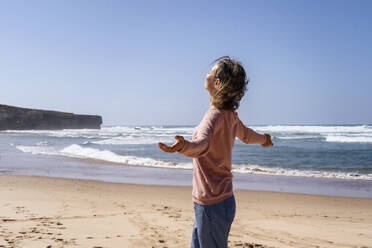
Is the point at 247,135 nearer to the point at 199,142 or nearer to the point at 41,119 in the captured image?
the point at 199,142

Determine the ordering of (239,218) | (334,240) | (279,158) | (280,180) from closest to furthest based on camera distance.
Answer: (334,240), (239,218), (280,180), (279,158)

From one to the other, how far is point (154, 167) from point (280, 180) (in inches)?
208

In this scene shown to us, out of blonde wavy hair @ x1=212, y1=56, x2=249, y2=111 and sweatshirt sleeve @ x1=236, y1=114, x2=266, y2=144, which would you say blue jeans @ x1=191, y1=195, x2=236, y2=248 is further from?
blonde wavy hair @ x1=212, y1=56, x2=249, y2=111

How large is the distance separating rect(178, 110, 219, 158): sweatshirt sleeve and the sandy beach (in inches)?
111

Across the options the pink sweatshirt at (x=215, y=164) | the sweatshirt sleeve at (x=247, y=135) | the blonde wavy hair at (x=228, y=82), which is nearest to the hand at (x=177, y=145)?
the pink sweatshirt at (x=215, y=164)

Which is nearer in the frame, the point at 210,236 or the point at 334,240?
the point at 210,236

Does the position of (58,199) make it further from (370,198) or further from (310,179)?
(310,179)

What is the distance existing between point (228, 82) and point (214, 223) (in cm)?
84

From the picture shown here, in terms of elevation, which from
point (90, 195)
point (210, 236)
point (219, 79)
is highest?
point (219, 79)

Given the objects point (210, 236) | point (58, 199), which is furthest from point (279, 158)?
point (210, 236)

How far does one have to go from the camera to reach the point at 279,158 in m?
17.6

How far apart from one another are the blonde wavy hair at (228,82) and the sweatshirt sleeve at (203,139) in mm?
102

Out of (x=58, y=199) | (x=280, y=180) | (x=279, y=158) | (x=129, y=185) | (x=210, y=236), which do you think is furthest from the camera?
(x=279, y=158)

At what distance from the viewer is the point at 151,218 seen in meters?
6.02
